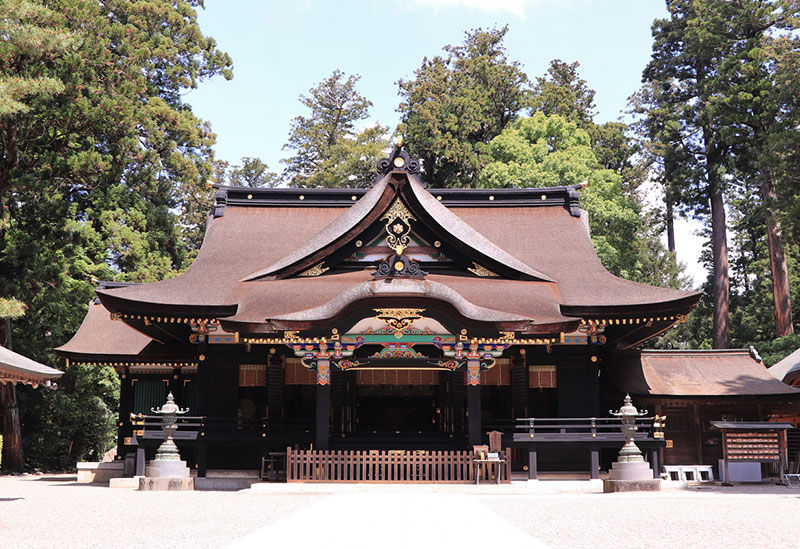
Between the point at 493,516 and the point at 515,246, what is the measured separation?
1333cm

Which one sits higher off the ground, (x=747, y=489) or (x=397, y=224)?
(x=397, y=224)

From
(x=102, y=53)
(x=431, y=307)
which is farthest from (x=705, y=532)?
(x=102, y=53)

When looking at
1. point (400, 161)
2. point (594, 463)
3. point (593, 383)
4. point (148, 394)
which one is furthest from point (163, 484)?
point (593, 383)

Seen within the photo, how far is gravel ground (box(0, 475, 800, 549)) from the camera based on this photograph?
909cm

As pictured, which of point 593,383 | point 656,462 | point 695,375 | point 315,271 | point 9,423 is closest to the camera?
point 656,462

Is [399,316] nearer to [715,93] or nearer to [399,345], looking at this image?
[399,345]

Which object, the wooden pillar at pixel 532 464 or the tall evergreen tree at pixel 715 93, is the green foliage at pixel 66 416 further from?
the tall evergreen tree at pixel 715 93

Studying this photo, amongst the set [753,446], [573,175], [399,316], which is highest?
[573,175]

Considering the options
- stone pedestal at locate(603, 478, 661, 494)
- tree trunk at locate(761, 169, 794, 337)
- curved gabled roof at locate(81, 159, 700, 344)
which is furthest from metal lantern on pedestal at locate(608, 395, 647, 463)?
tree trunk at locate(761, 169, 794, 337)

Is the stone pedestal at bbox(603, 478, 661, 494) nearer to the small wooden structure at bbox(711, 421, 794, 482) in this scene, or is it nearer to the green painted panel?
the small wooden structure at bbox(711, 421, 794, 482)

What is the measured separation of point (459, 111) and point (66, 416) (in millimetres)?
25951

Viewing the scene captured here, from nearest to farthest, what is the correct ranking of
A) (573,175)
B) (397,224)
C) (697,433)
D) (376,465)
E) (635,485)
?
1. (635,485)
2. (376,465)
3. (397,224)
4. (697,433)
5. (573,175)

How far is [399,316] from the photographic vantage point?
18.2 meters

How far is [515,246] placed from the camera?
2384 cm
